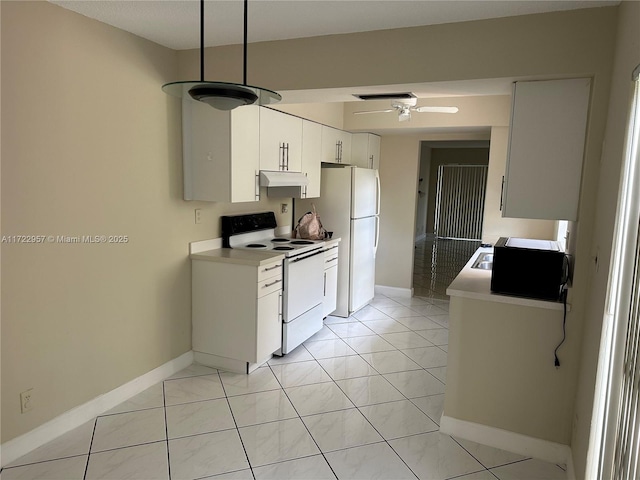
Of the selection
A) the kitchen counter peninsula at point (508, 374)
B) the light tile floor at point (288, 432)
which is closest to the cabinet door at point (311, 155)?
the light tile floor at point (288, 432)

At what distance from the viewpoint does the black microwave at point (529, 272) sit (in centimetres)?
244

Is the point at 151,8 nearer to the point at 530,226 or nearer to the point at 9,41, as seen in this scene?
the point at 9,41

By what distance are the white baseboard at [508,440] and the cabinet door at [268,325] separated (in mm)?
1404

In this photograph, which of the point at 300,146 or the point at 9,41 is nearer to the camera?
the point at 9,41

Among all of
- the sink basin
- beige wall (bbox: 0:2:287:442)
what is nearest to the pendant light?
beige wall (bbox: 0:2:287:442)

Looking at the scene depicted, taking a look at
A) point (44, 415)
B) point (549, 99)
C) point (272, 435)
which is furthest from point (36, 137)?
point (549, 99)

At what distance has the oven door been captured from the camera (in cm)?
363

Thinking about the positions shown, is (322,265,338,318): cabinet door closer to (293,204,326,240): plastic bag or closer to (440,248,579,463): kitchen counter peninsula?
(293,204,326,240): plastic bag

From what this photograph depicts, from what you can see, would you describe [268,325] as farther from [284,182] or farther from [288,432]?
[284,182]

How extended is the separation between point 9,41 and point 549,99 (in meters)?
2.80

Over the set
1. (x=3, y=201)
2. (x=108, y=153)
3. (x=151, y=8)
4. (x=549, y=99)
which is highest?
(x=151, y=8)

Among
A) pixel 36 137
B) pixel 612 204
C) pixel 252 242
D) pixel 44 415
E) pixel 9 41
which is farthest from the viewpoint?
pixel 252 242

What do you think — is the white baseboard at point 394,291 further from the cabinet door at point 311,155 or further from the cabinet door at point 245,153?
the cabinet door at point 245,153

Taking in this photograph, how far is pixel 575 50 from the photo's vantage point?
2.26 meters
